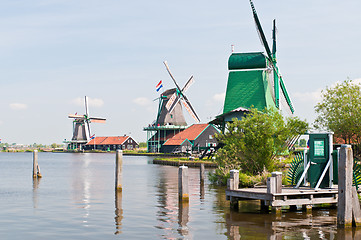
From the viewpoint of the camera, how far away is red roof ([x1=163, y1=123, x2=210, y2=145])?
3766 inches

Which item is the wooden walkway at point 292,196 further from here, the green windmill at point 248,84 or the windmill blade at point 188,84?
the windmill blade at point 188,84

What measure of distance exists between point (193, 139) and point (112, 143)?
172ft

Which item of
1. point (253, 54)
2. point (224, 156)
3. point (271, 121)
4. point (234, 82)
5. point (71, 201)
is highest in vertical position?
point (253, 54)

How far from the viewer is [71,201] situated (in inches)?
953

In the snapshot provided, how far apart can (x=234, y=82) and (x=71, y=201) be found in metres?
29.0

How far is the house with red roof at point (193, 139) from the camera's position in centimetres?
9412

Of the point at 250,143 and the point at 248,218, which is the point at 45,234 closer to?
the point at 248,218

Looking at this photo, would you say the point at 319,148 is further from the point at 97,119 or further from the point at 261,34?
the point at 97,119

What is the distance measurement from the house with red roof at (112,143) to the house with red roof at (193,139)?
41229 mm

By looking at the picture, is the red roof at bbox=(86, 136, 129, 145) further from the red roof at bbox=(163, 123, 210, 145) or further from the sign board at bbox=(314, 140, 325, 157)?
the sign board at bbox=(314, 140, 325, 157)

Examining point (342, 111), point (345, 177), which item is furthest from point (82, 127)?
point (345, 177)

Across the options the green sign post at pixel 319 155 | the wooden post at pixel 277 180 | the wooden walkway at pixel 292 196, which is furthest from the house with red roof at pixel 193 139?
the wooden post at pixel 277 180

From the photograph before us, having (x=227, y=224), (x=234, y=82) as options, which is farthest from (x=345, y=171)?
(x=234, y=82)

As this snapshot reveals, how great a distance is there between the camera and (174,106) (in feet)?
319
